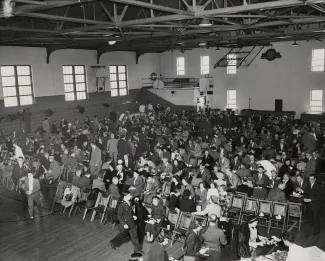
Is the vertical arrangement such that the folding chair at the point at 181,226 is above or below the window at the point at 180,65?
below

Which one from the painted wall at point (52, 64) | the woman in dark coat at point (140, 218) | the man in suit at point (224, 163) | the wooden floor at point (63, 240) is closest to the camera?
the wooden floor at point (63, 240)

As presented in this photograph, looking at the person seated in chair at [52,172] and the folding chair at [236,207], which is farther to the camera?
the person seated in chair at [52,172]

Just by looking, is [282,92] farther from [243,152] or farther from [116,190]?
[116,190]

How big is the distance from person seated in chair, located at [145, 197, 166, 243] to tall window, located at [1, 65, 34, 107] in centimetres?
1577

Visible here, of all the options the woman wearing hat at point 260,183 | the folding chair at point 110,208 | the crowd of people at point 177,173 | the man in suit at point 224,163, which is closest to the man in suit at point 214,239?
the crowd of people at point 177,173

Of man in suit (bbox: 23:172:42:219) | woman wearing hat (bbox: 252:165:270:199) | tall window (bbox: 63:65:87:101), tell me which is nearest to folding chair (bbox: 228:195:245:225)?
woman wearing hat (bbox: 252:165:270:199)

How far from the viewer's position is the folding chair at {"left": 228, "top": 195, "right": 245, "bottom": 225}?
944 cm

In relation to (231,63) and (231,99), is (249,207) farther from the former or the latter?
(231,63)

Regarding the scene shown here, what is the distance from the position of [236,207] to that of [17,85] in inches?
670

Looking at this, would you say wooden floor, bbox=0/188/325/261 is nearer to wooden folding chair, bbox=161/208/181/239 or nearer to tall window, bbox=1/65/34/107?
→ wooden folding chair, bbox=161/208/181/239

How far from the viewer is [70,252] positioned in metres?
8.35

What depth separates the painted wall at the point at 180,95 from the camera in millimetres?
28480

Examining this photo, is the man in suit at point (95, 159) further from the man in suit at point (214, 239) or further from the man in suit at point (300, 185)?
the man in suit at point (300, 185)

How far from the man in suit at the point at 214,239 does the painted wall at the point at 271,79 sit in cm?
2054
